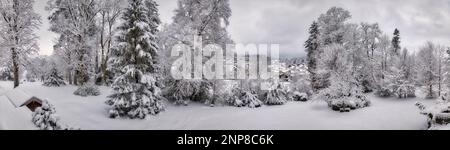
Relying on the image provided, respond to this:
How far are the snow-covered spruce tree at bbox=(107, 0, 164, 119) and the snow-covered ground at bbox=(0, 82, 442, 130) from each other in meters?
0.83

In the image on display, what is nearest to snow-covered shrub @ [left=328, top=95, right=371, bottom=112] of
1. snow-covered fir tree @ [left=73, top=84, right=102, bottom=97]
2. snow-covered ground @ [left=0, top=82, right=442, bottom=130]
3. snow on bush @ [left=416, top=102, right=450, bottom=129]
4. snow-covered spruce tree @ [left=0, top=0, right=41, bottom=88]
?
snow-covered ground @ [left=0, top=82, right=442, bottom=130]

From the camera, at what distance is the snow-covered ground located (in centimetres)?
1557

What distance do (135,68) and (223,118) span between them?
6.04 meters

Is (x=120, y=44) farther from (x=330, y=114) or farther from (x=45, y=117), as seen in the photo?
(x=330, y=114)

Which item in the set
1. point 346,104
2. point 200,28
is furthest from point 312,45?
point 200,28

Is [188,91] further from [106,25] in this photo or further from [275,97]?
[106,25]

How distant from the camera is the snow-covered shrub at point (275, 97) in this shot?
25797 mm

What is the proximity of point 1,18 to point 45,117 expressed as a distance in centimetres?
1586

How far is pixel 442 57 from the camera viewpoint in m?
28.6

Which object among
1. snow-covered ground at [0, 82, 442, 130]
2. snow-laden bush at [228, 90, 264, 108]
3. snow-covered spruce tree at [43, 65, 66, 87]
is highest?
snow-covered spruce tree at [43, 65, 66, 87]

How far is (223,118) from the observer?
17.7 m

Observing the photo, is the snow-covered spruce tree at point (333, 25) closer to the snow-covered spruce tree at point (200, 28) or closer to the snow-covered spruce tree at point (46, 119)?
the snow-covered spruce tree at point (200, 28)

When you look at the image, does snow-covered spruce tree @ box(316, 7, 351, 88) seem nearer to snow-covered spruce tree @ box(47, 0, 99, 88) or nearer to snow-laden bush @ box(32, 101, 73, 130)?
snow-covered spruce tree @ box(47, 0, 99, 88)
